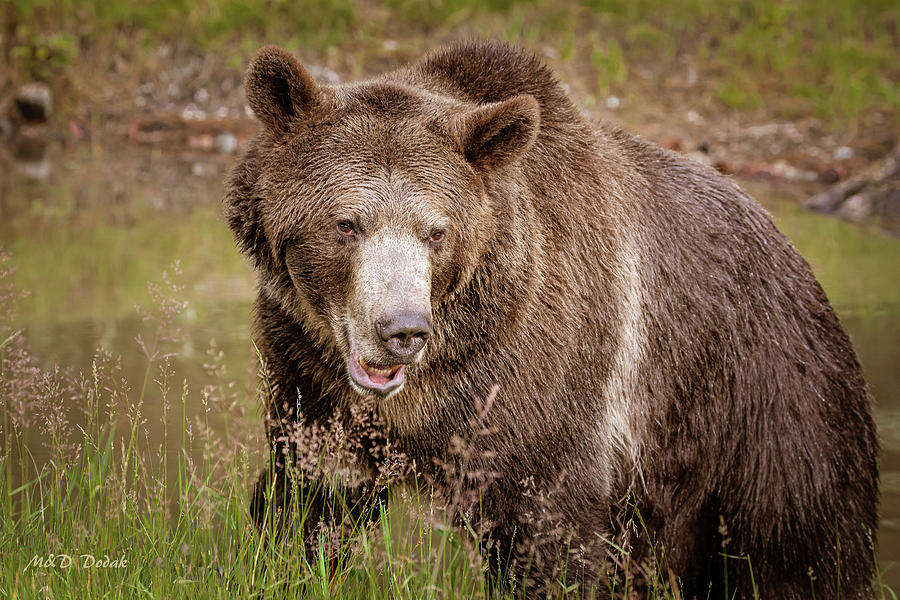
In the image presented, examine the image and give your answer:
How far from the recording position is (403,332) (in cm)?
333

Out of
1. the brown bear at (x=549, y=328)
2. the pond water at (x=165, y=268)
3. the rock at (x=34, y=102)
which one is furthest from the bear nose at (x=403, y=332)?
the rock at (x=34, y=102)

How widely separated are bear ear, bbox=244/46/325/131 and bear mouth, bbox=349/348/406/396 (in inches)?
33.5

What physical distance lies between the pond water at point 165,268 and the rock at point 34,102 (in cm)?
125

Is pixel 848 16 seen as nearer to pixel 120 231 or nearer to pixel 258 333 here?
pixel 120 231

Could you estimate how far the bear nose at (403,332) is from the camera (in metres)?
3.33

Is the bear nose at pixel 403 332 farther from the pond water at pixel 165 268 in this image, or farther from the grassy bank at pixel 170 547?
the pond water at pixel 165 268

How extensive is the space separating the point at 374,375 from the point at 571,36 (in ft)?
42.5

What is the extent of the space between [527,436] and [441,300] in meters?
0.57

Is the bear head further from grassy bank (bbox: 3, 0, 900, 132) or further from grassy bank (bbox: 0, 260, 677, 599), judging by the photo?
grassy bank (bbox: 3, 0, 900, 132)

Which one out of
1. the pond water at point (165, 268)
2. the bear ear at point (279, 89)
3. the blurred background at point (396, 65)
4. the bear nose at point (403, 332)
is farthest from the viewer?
the blurred background at point (396, 65)

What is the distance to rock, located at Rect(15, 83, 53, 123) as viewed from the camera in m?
15.0

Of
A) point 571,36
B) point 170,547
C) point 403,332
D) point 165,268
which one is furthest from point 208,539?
point 571,36

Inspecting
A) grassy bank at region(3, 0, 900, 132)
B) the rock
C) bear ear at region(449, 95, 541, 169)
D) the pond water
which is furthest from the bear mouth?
the rock

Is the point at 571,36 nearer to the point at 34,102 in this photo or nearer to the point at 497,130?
the point at 34,102
